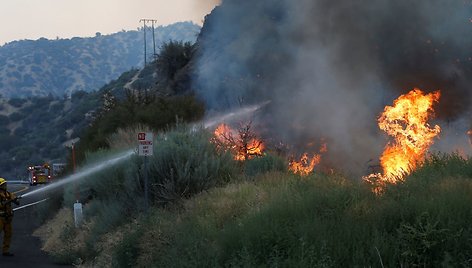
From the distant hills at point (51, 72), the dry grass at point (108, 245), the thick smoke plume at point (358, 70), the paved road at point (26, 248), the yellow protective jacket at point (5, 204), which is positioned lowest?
the paved road at point (26, 248)

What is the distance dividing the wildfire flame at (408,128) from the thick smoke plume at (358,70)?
1.33m

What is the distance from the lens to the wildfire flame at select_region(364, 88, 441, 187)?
63.9 feet

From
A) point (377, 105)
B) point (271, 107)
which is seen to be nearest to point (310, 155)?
point (377, 105)

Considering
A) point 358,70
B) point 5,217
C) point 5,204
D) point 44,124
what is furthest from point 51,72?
point 5,204

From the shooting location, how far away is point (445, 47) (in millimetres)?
27109

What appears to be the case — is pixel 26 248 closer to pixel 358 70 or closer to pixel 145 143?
pixel 145 143

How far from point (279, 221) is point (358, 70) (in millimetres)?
19405

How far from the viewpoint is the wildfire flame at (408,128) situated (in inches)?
766

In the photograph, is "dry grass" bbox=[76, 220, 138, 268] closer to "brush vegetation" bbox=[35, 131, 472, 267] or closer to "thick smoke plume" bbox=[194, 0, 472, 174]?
"brush vegetation" bbox=[35, 131, 472, 267]

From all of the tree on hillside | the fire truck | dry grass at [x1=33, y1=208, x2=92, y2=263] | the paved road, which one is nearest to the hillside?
the fire truck

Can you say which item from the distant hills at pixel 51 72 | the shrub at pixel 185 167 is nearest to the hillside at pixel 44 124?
the shrub at pixel 185 167

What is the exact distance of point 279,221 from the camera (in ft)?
30.2

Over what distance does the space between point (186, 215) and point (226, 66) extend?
27141mm

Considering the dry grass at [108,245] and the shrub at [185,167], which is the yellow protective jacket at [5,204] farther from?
the shrub at [185,167]
